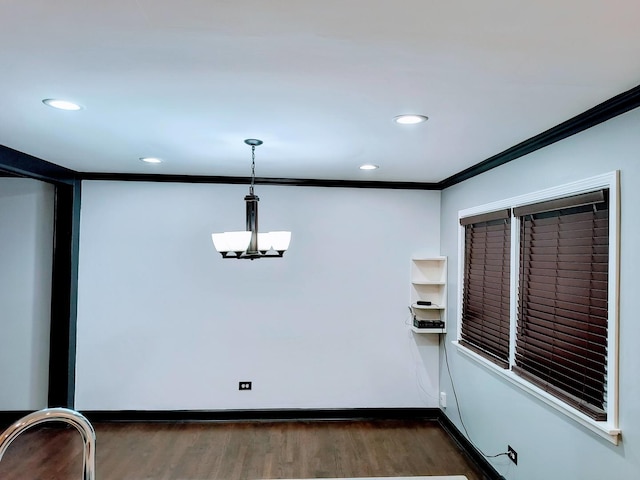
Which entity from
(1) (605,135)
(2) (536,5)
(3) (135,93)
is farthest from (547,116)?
(3) (135,93)

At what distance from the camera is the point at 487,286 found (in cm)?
351

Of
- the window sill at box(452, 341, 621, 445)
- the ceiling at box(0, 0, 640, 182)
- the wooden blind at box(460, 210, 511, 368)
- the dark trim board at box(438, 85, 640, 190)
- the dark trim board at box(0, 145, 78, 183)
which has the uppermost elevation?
the ceiling at box(0, 0, 640, 182)

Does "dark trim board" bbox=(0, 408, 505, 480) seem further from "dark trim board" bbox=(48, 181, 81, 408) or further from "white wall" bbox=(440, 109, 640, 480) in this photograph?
"white wall" bbox=(440, 109, 640, 480)

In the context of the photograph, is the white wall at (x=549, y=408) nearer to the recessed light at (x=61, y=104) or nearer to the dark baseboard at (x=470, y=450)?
the dark baseboard at (x=470, y=450)

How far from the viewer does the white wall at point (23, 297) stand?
416 centimetres

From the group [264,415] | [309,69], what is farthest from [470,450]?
[309,69]

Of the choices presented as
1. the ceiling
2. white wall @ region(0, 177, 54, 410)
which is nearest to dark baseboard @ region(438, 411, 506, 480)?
the ceiling

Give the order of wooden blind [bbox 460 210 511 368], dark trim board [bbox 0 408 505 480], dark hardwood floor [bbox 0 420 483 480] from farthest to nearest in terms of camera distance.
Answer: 1. dark trim board [bbox 0 408 505 480]
2. dark hardwood floor [bbox 0 420 483 480]
3. wooden blind [bbox 460 210 511 368]

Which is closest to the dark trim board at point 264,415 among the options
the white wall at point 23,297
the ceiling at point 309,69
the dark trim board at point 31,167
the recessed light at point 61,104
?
the white wall at point 23,297

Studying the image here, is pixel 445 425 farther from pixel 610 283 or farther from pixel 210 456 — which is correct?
pixel 610 283

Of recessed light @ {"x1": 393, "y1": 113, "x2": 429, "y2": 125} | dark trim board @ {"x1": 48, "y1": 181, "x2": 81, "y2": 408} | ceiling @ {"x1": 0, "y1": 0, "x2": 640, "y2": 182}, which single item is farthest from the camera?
dark trim board @ {"x1": 48, "y1": 181, "x2": 81, "y2": 408}

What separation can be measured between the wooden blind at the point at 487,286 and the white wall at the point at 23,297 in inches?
157

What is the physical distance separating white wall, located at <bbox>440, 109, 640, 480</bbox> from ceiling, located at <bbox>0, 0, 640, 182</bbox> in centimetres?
20

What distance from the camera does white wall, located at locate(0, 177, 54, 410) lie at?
416 cm
